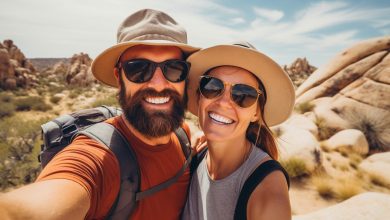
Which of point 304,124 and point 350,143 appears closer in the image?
point 350,143

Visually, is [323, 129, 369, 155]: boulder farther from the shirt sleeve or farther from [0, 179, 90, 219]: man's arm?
[0, 179, 90, 219]: man's arm

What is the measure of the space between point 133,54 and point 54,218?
1.35 m

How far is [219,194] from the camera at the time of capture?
65.3 inches

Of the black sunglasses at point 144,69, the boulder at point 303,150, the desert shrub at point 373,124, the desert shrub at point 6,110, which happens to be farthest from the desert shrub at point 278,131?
the desert shrub at point 6,110

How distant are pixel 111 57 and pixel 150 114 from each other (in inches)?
26.6

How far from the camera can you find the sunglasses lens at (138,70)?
6.22ft

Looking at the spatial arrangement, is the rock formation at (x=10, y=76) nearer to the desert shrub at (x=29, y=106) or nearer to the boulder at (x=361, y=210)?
the desert shrub at (x=29, y=106)

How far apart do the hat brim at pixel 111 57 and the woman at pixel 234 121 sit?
185 millimetres

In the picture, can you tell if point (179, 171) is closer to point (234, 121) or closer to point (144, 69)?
point (234, 121)

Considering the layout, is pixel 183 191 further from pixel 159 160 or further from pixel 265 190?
pixel 265 190

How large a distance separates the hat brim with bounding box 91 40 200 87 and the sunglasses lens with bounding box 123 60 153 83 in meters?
0.15

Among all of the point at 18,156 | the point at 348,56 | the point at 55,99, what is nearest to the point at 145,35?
the point at 18,156

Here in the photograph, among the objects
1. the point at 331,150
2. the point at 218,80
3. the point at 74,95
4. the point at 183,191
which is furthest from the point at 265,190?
the point at 74,95

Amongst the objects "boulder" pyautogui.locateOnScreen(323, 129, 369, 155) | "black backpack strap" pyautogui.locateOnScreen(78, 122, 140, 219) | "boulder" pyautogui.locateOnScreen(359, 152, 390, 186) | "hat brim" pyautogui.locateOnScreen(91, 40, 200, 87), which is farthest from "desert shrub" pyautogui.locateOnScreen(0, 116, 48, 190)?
"boulder" pyautogui.locateOnScreen(323, 129, 369, 155)
